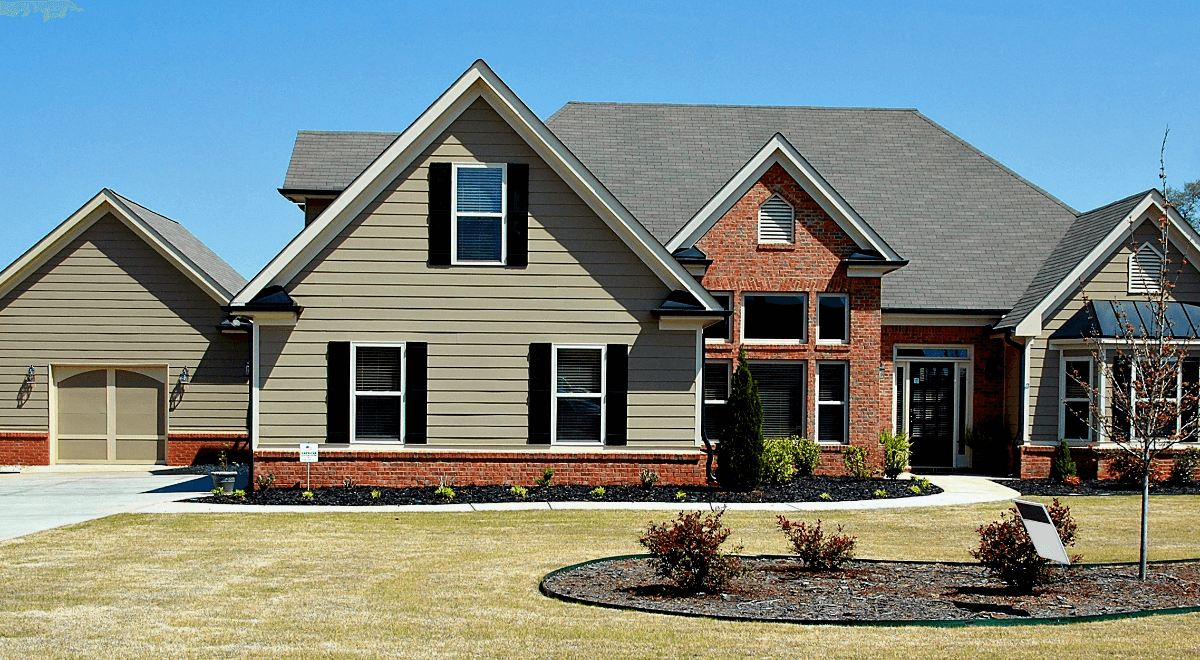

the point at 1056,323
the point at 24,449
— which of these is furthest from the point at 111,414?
the point at 1056,323

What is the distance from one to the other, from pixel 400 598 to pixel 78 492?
1172 centimetres

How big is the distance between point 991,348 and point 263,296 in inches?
559

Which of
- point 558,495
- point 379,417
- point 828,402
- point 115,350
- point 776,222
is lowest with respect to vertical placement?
point 558,495

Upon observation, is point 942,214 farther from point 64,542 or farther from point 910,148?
point 64,542

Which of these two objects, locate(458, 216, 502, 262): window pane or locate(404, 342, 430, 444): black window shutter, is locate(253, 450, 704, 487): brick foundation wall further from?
locate(458, 216, 502, 262): window pane

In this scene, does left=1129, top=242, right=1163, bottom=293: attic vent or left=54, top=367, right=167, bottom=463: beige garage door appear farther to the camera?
left=54, top=367, right=167, bottom=463: beige garage door

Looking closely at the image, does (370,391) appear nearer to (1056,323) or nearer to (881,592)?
(881,592)

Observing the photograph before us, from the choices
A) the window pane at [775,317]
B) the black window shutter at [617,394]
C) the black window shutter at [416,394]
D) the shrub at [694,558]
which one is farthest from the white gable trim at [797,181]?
the shrub at [694,558]

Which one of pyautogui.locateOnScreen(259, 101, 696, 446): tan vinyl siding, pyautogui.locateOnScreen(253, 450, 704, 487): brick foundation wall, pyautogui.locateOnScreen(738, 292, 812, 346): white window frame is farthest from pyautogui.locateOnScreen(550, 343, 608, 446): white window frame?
pyautogui.locateOnScreen(738, 292, 812, 346): white window frame

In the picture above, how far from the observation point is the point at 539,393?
18078 millimetres

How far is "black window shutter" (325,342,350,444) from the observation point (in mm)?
17719

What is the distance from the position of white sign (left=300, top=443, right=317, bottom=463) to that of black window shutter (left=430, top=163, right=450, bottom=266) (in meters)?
3.66

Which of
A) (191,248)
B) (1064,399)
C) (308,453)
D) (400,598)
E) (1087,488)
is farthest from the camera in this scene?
(191,248)

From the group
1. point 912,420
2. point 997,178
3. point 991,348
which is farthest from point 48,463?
point 997,178
